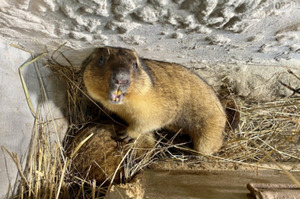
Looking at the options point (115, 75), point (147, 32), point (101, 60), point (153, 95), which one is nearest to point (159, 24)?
point (147, 32)

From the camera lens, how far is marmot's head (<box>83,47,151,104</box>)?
187cm

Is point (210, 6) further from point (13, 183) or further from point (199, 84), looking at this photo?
point (13, 183)

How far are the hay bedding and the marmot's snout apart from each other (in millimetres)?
530

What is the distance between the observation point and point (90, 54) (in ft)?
7.24

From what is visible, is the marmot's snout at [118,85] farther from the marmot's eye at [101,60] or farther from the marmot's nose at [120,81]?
the marmot's eye at [101,60]

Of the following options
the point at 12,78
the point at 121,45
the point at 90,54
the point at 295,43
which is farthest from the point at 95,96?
the point at 295,43

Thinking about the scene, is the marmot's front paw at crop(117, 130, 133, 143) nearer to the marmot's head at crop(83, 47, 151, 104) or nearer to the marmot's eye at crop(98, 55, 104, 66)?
the marmot's head at crop(83, 47, 151, 104)

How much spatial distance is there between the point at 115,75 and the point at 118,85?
3.7 inches

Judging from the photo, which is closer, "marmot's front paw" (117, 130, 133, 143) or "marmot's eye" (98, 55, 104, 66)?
"marmot's eye" (98, 55, 104, 66)

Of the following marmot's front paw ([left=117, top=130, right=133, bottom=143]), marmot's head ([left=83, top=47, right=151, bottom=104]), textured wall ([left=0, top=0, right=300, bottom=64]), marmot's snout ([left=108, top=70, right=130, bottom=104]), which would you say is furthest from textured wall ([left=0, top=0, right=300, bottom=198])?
marmot's front paw ([left=117, top=130, right=133, bottom=143])

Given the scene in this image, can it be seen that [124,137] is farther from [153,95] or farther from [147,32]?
[147,32]

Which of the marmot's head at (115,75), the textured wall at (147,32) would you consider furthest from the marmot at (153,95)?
the textured wall at (147,32)

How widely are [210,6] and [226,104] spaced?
1931 millimetres

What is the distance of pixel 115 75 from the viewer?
183cm
